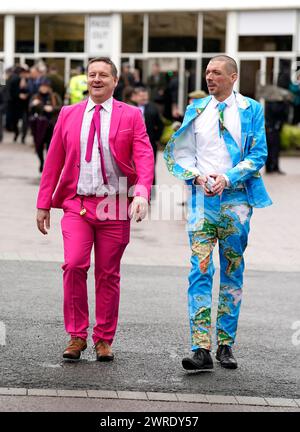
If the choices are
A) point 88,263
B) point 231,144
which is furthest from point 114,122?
point 88,263

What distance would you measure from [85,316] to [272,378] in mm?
1209

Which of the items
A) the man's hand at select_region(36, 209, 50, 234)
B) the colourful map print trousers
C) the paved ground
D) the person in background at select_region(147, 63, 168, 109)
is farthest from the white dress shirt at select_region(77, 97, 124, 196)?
the person in background at select_region(147, 63, 168, 109)

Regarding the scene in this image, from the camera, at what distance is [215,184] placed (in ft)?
20.5

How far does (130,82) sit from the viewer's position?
99.5 feet

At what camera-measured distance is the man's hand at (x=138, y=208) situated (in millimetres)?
6242

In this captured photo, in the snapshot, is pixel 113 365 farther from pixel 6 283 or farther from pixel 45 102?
pixel 45 102

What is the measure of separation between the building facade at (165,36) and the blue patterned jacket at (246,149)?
88.5 feet

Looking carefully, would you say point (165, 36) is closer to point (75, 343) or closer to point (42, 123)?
point (42, 123)

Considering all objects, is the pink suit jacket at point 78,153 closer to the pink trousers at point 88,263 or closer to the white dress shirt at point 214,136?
the pink trousers at point 88,263

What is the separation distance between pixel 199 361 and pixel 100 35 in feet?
106

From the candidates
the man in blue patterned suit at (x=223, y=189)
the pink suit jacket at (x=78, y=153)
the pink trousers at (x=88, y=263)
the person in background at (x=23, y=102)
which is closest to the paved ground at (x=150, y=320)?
the pink trousers at (x=88, y=263)

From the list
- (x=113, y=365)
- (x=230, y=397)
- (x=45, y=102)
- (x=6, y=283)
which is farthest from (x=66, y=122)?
(x=45, y=102)

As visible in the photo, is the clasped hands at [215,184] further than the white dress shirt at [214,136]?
No

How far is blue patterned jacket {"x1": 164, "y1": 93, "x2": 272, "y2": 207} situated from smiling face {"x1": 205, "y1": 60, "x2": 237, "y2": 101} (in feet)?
0.32
